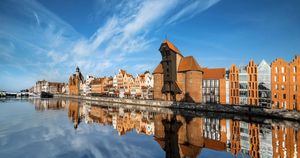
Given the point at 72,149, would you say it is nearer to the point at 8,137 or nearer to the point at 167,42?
the point at 8,137

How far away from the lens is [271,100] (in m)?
44.8

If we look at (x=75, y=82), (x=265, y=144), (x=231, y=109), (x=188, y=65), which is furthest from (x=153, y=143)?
(x=75, y=82)

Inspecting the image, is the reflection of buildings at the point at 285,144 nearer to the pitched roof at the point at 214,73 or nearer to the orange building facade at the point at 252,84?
the orange building facade at the point at 252,84

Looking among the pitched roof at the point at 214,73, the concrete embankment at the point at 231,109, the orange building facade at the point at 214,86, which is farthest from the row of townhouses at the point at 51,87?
the orange building facade at the point at 214,86

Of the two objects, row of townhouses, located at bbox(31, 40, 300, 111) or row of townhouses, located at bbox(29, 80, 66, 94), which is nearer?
row of townhouses, located at bbox(31, 40, 300, 111)

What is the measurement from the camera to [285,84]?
43.4 meters

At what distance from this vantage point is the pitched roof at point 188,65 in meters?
53.3

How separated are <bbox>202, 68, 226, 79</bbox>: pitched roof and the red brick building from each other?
7.36ft

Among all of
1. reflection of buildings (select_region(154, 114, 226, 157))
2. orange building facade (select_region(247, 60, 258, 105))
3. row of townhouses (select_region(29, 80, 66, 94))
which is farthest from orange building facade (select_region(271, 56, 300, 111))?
row of townhouses (select_region(29, 80, 66, 94))

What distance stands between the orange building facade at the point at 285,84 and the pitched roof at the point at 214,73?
11.9 metres

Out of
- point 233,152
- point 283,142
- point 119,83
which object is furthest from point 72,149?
point 119,83

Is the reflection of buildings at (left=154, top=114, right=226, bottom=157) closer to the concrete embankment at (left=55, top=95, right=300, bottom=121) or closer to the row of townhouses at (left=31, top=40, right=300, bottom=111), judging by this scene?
the concrete embankment at (left=55, top=95, right=300, bottom=121)

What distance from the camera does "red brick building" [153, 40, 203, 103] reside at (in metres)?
52.5

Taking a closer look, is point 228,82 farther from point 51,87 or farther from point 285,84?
point 51,87
